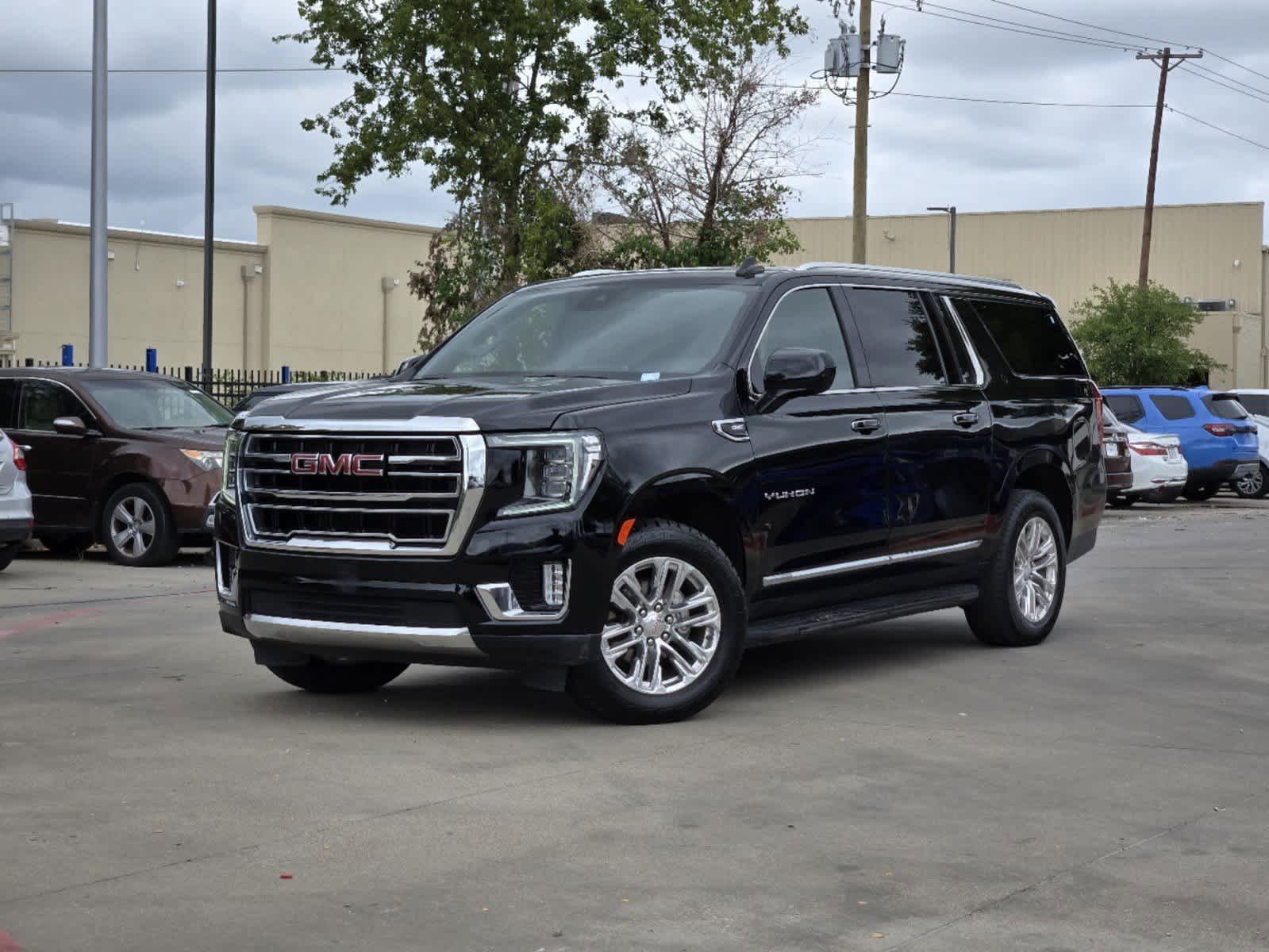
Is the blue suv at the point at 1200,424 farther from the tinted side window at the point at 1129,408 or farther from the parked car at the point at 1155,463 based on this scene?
the parked car at the point at 1155,463

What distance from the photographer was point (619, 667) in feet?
25.3

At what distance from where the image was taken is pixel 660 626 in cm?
775

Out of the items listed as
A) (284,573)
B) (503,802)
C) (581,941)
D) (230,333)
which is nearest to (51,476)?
(284,573)

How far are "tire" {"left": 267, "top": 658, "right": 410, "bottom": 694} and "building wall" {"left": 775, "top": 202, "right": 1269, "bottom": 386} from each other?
182 feet

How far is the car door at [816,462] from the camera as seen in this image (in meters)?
8.31

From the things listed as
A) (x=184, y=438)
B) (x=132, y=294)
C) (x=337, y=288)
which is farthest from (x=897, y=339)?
(x=337, y=288)

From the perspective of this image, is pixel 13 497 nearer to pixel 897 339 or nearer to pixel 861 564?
pixel 897 339

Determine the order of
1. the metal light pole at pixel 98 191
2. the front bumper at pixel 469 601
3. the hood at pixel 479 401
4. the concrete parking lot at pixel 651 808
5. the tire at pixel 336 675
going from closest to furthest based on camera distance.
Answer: the concrete parking lot at pixel 651 808 → the front bumper at pixel 469 601 → the hood at pixel 479 401 → the tire at pixel 336 675 → the metal light pole at pixel 98 191

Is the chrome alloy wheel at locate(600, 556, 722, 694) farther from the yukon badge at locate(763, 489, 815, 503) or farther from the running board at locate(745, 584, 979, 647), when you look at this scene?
the yukon badge at locate(763, 489, 815, 503)

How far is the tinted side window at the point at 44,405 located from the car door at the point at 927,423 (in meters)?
9.38

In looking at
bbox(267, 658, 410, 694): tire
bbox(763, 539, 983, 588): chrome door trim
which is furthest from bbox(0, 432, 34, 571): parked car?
bbox(763, 539, 983, 588): chrome door trim

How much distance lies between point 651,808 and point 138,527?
11.0 metres

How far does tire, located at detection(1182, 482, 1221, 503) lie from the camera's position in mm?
28484

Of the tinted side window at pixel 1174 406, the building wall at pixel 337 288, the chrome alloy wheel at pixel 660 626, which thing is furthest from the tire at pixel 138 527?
the building wall at pixel 337 288
